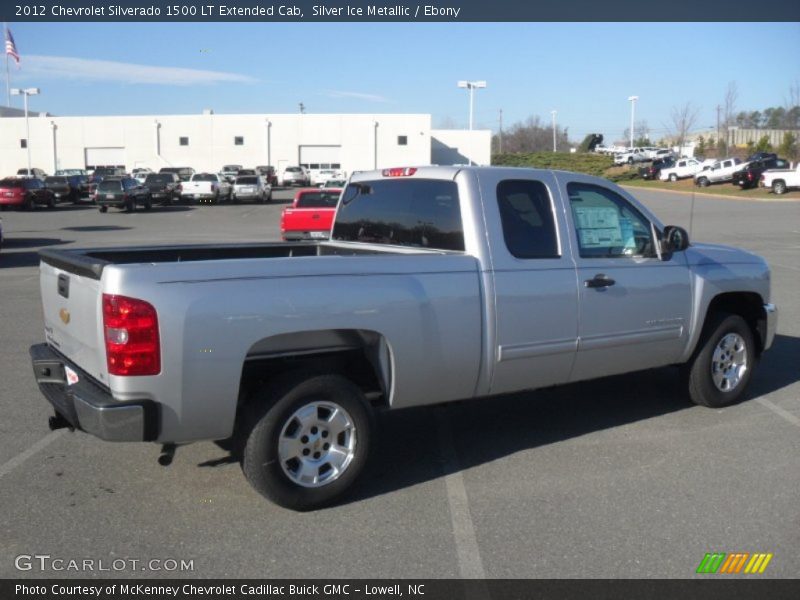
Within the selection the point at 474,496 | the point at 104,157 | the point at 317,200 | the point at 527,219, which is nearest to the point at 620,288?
the point at 527,219

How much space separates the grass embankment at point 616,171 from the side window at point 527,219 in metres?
40.1

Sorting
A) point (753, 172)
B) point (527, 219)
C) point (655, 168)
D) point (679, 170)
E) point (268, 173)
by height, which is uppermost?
point (655, 168)

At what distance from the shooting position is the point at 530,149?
303ft

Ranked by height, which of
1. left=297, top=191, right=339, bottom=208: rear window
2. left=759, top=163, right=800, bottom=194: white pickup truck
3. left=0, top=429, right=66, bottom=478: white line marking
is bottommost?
left=0, top=429, right=66, bottom=478: white line marking

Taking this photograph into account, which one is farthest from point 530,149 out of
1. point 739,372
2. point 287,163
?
point 739,372

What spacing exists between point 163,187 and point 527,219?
1623 inches

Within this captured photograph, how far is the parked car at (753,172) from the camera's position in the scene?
1956 inches

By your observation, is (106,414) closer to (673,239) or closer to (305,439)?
(305,439)

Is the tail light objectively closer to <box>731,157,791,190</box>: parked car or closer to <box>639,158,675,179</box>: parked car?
<box>731,157,791,190</box>: parked car

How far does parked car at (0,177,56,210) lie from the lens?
128 ft

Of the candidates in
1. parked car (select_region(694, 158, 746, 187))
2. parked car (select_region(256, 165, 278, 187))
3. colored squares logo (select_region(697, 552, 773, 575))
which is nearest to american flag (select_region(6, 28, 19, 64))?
parked car (select_region(256, 165, 278, 187))

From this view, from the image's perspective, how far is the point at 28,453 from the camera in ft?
18.1

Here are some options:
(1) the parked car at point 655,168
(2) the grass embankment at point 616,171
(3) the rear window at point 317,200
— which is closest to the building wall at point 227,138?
(2) the grass embankment at point 616,171

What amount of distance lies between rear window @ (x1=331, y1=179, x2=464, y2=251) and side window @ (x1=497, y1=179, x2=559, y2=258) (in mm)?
330
